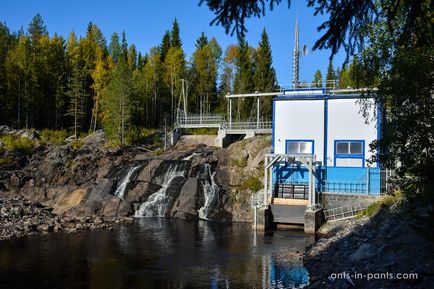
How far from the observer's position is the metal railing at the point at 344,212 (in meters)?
26.9

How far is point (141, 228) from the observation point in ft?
95.7

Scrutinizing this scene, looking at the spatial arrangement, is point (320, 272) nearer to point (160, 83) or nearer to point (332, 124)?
point (332, 124)

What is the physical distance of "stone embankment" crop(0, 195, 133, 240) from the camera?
27828 mm

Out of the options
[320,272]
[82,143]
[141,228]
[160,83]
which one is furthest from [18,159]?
[320,272]

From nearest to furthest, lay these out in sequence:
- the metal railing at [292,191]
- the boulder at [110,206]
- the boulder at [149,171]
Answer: the metal railing at [292,191] → the boulder at [110,206] → the boulder at [149,171]

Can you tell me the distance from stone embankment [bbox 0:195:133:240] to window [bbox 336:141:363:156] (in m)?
14.9

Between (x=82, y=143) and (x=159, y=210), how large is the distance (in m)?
22.0

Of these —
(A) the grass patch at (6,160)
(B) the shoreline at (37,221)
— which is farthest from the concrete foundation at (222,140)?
(A) the grass patch at (6,160)

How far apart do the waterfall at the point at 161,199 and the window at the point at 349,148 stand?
13032mm

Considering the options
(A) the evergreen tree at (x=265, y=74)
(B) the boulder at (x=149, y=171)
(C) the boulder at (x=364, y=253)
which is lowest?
(C) the boulder at (x=364, y=253)

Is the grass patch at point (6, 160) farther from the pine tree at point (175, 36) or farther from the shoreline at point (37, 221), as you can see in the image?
the pine tree at point (175, 36)

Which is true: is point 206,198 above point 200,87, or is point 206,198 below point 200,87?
below

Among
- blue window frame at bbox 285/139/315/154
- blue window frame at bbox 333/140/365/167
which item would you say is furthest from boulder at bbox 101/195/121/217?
blue window frame at bbox 333/140/365/167

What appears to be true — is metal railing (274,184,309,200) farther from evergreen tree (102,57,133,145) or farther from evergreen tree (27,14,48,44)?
evergreen tree (27,14,48,44)
